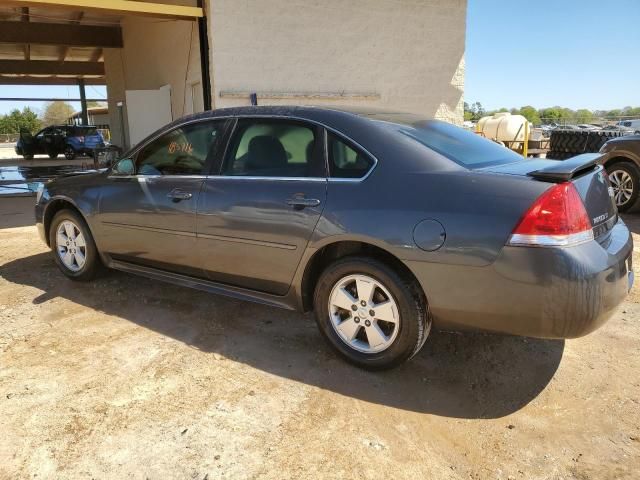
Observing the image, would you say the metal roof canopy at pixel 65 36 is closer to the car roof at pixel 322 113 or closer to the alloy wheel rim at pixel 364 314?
the car roof at pixel 322 113

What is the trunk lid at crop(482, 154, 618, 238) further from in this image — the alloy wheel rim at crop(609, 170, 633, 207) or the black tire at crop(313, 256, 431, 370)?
the alloy wheel rim at crop(609, 170, 633, 207)

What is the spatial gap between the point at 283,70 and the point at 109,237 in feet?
24.1

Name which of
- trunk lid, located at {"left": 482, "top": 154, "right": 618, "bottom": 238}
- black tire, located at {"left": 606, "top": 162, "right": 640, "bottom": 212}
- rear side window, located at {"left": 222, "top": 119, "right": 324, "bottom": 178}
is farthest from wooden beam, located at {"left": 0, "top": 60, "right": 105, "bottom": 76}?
trunk lid, located at {"left": 482, "top": 154, "right": 618, "bottom": 238}

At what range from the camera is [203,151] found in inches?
152

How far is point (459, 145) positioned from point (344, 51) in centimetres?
869

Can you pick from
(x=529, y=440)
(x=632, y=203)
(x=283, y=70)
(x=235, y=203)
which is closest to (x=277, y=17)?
(x=283, y=70)

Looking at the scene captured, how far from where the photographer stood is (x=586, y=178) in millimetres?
2875

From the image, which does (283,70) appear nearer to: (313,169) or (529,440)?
(313,169)

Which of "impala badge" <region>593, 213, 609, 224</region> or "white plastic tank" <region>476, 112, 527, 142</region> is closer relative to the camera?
"impala badge" <region>593, 213, 609, 224</region>

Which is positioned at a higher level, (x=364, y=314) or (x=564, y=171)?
(x=564, y=171)

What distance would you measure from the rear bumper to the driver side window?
188 centimetres

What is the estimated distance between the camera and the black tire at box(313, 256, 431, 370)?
114 inches

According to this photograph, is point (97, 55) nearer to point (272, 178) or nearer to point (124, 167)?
point (124, 167)

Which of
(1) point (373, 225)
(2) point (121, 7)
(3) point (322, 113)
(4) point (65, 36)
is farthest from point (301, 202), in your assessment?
(4) point (65, 36)
